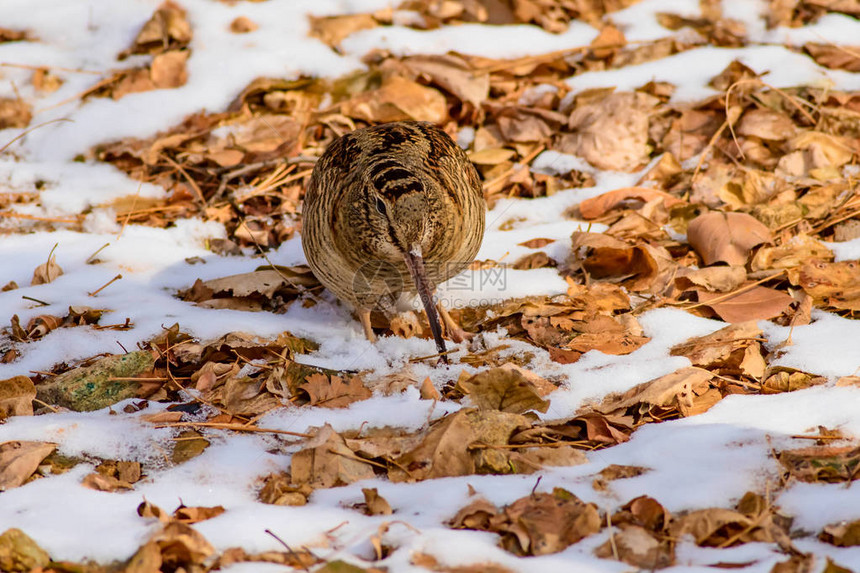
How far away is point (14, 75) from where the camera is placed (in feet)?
20.5

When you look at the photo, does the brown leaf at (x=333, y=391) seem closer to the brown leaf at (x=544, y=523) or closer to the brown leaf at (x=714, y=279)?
the brown leaf at (x=544, y=523)

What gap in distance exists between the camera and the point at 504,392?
10.4 feet

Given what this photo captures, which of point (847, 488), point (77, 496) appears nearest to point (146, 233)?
point (77, 496)

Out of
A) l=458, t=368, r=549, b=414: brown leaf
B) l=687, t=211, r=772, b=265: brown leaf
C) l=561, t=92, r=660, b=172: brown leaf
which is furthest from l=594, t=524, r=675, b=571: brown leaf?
l=561, t=92, r=660, b=172: brown leaf

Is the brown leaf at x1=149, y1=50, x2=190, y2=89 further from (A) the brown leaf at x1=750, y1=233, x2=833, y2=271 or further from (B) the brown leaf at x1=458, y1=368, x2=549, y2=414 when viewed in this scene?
(A) the brown leaf at x1=750, y1=233, x2=833, y2=271

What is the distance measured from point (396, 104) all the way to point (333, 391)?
3.21 meters

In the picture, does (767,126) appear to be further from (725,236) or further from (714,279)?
(714,279)

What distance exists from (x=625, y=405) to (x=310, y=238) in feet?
6.22

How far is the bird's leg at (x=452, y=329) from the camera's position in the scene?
4.11 metres

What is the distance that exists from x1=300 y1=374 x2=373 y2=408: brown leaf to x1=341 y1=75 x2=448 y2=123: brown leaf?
3069mm

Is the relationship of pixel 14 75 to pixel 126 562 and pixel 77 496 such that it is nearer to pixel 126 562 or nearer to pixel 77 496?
pixel 77 496

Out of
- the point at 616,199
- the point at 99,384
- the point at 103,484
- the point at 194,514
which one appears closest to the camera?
the point at 194,514

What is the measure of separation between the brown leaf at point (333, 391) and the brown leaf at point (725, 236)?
7.45 ft

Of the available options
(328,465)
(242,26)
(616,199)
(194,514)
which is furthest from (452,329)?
(242,26)
